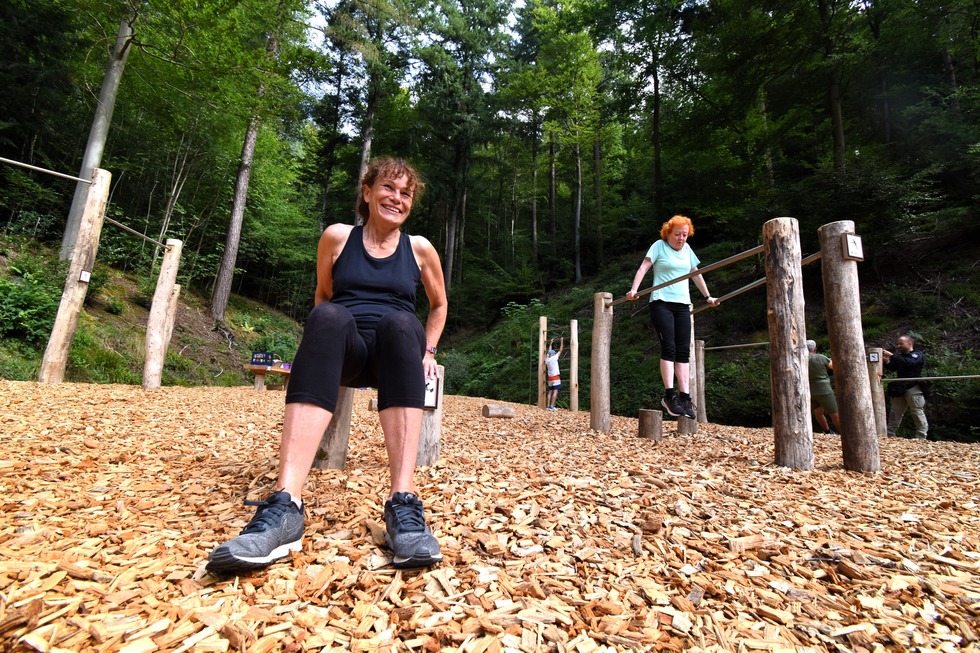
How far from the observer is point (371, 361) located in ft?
5.38

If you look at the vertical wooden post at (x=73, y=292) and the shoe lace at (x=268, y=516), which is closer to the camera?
the shoe lace at (x=268, y=516)

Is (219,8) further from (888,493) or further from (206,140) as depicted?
(888,493)

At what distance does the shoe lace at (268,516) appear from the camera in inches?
47.9

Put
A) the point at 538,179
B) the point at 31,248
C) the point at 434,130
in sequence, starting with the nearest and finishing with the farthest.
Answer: the point at 31,248, the point at 434,130, the point at 538,179

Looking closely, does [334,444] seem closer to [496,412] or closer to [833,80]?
[496,412]

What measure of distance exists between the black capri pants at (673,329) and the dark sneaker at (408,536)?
9.54 ft

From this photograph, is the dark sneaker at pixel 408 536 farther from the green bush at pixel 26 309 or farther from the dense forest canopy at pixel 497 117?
the dense forest canopy at pixel 497 117

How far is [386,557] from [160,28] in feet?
31.9

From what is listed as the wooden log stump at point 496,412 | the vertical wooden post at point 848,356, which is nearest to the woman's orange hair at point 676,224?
the vertical wooden post at point 848,356

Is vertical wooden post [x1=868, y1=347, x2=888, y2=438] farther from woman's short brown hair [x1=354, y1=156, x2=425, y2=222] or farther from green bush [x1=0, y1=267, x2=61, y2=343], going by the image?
green bush [x1=0, y1=267, x2=61, y2=343]

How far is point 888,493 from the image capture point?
2094 mm

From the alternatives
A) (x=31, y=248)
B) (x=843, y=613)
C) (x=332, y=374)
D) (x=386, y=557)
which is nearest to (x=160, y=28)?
(x=31, y=248)

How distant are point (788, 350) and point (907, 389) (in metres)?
4.87

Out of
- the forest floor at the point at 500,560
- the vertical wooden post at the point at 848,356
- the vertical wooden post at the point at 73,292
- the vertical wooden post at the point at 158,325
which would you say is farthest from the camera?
the vertical wooden post at the point at 158,325
